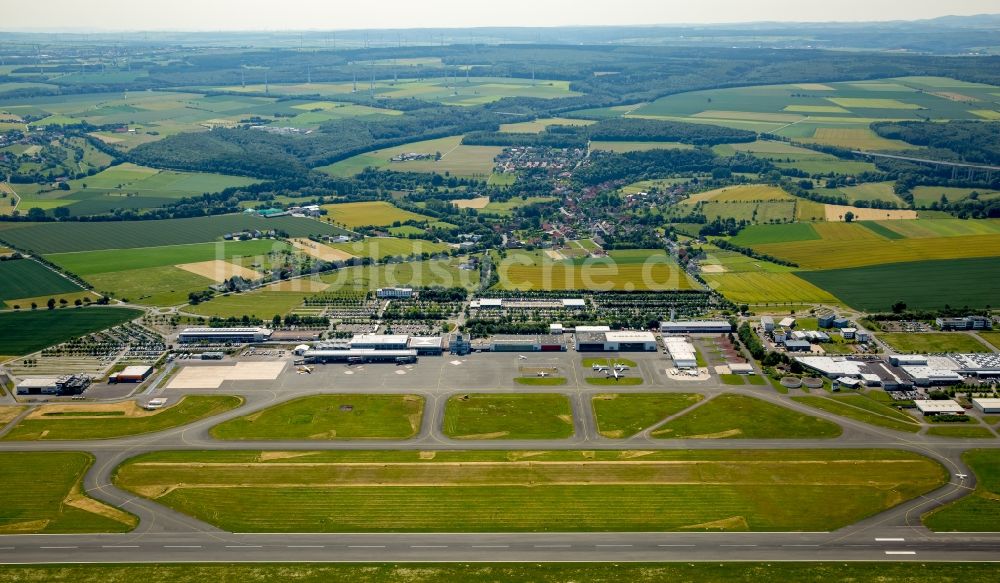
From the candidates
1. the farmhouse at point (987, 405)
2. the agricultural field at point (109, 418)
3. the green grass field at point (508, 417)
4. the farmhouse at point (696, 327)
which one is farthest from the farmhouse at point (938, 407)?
the agricultural field at point (109, 418)

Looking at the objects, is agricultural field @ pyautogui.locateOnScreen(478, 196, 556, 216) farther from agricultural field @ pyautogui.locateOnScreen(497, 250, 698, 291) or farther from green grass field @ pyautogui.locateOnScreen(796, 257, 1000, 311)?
green grass field @ pyautogui.locateOnScreen(796, 257, 1000, 311)

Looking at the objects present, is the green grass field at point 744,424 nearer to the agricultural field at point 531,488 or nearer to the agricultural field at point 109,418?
the agricultural field at point 531,488

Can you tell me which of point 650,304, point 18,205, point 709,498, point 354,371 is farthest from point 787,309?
point 18,205

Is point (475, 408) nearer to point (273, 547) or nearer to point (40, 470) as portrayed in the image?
point (273, 547)

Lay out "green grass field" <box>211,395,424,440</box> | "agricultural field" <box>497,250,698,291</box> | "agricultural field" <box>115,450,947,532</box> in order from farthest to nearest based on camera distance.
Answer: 1. "agricultural field" <box>497,250,698,291</box>
2. "green grass field" <box>211,395,424,440</box>
3. "agricultural field" <box>115,450,947,532</box>

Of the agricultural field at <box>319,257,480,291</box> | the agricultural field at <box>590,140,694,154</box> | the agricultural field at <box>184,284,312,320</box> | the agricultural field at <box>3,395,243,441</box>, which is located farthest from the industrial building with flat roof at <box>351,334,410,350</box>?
the agricultural field at <box>590,140,694,154</box>

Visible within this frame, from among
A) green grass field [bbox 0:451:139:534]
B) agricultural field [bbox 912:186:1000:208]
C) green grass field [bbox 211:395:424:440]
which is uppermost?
agricultural field [bbox 912:186:1000:208]
